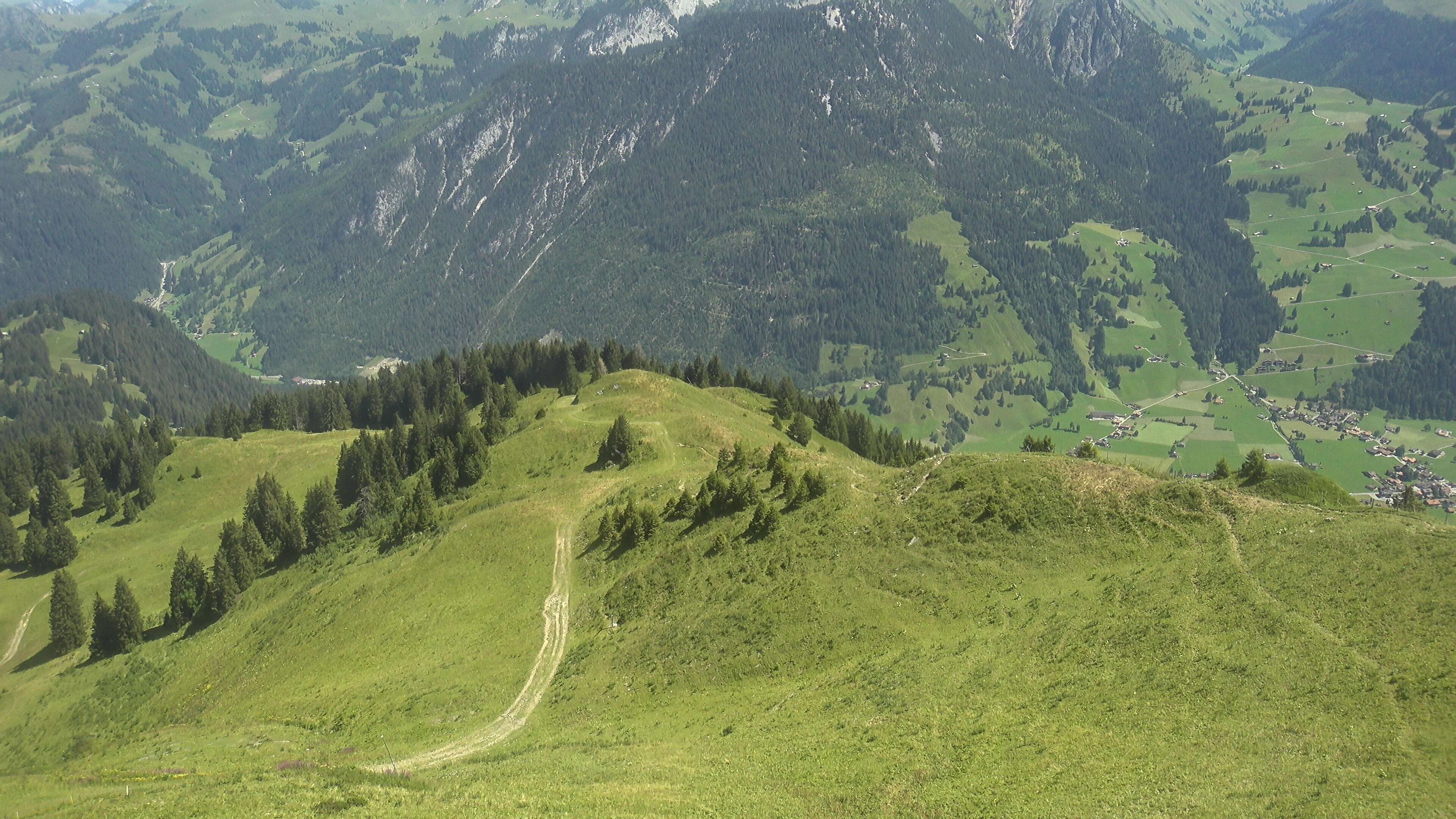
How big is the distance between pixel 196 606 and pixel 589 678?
77.4 m

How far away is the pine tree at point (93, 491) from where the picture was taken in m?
172

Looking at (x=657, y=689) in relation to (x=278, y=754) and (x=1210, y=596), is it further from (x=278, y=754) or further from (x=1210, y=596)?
(x=1210, y=596)

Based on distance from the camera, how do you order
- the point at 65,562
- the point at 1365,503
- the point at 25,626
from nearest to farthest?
the point at 1365,503
the point at 25,626
the point at 65,562

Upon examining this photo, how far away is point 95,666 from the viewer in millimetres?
111875

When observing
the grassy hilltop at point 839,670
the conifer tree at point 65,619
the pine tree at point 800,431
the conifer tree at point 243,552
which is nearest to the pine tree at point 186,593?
the conifer tree at point 243,552

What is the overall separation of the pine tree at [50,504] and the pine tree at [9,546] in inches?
445

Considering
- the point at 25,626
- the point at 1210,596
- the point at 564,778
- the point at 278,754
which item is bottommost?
the point at 25,626

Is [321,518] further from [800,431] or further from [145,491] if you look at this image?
[800,431]

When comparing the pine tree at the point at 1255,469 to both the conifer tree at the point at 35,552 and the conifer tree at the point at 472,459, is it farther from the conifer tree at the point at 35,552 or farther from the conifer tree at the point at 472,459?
the conifer tree at the point at 35,552

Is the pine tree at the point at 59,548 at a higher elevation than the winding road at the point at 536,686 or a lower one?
lower

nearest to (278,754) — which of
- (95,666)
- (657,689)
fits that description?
(657,689)

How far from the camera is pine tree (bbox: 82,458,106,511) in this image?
563ft

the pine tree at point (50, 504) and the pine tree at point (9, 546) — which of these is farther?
the pine tree at point (50, 504)

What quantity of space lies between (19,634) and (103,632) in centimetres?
3205
